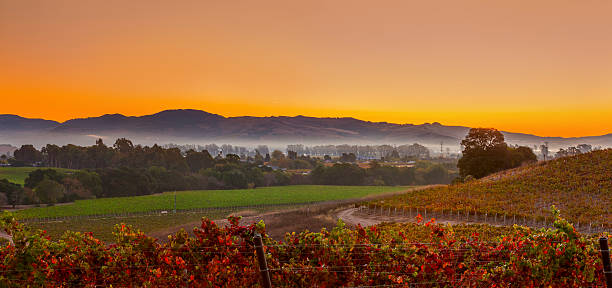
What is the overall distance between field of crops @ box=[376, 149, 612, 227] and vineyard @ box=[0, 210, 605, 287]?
60.2 ft

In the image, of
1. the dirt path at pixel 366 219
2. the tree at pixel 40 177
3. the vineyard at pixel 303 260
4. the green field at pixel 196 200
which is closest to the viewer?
the vineyard at pixel 303 260

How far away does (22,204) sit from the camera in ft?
148

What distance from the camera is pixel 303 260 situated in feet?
14.7

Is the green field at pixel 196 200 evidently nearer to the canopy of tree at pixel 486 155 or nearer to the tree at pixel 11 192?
the tree at pixel 11 192

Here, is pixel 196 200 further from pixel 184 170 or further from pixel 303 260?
pixel 303 260

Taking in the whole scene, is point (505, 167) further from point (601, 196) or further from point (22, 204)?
point (22, 204)

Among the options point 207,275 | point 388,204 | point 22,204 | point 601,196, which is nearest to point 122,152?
point 22,204

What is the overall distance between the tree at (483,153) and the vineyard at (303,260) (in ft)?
128

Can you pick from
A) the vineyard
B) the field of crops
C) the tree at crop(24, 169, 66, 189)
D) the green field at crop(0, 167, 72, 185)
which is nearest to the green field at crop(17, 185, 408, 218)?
the tree at crop(24, 169, 66, 189)

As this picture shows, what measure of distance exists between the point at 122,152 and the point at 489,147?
6200 cm

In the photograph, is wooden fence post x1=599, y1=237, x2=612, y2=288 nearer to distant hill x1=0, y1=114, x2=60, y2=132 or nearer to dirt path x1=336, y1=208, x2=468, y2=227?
dirt path x1=336, y1=208, x2=468, y2=227

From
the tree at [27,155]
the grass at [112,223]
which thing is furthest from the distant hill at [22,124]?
the grass at [112,223]

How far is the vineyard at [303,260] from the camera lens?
4.25 m

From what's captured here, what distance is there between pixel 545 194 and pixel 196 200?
3907 cm
